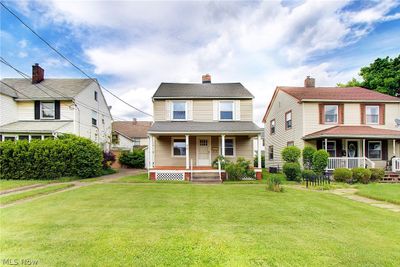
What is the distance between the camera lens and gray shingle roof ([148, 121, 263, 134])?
15.2 metres

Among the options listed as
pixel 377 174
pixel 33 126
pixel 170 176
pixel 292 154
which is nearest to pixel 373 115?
pixel 377 174

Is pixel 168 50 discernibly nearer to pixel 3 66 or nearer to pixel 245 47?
pixel 245 47

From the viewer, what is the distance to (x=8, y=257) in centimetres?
362

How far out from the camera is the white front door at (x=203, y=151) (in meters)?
17.6

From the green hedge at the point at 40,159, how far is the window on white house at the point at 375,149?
21269 millimetres

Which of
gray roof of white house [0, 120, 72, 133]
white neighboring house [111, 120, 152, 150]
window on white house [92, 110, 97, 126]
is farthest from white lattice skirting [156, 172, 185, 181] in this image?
white neighboring house [111, 120, 152, 150]

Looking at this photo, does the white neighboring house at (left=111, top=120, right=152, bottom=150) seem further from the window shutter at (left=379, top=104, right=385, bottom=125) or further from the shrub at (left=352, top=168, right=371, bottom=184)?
the window shutter at (left=379, top=104, right=385, bottom=125)

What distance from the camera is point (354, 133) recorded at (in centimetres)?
1586

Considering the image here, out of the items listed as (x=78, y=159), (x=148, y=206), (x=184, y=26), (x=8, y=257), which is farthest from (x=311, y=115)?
(x=8, y=257)

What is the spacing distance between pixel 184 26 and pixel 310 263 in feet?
45.2

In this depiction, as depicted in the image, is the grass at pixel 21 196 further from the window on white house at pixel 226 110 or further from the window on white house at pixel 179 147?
the window on white house at pixel 226 110

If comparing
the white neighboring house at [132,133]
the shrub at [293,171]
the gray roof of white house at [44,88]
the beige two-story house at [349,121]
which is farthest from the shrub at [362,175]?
the white neighboring house at [132,133]

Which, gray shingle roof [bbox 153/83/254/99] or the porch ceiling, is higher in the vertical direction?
gray shingle roof [bbox 153/83/254/99]

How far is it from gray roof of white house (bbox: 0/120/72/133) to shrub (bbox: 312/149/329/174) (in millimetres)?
19526
